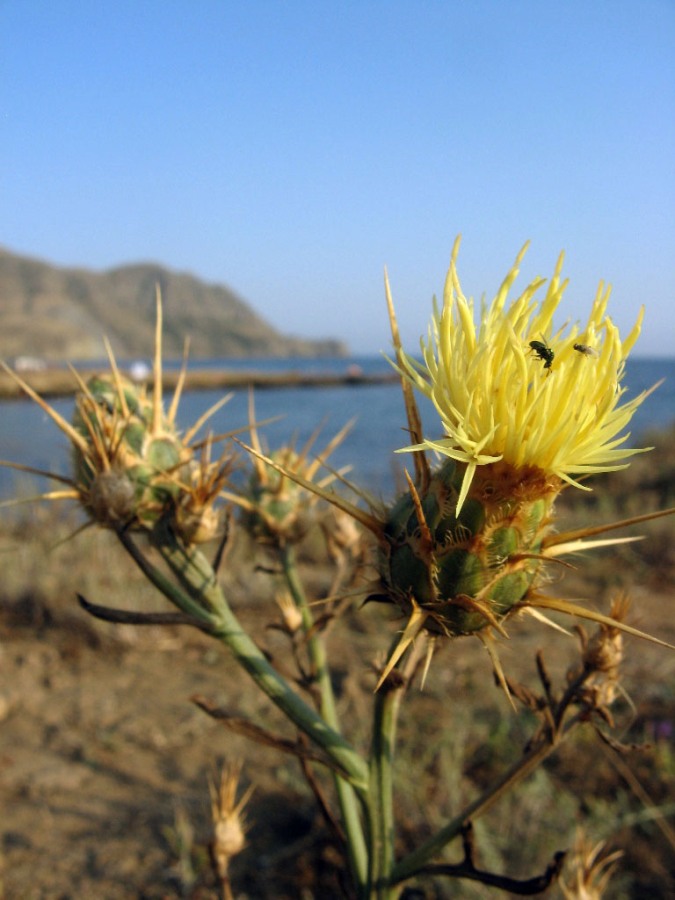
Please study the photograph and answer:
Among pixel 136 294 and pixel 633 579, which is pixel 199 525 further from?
pixel 136 294

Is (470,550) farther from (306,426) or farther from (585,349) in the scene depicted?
(306,426)

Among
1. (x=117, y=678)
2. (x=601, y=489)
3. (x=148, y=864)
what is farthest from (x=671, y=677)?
(x=601, y=489)

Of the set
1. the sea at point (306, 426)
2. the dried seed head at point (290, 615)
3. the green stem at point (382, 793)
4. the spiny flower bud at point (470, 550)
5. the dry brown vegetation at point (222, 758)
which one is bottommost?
the dry brown vegetation at point (222, 758)

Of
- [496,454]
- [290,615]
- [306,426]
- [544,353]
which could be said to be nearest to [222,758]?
[290,615]

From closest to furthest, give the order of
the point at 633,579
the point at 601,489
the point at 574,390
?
the point at 574,390
the point at 633,579
the point at 601,489

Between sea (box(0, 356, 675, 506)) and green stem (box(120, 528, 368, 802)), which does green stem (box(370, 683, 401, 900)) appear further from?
sea (box(0, 356, 675, 506))

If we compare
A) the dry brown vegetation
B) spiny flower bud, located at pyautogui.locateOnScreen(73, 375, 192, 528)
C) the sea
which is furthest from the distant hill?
spiny flower bud, located at pyautogui.locateOnScreen(73, 375, 192, 528)

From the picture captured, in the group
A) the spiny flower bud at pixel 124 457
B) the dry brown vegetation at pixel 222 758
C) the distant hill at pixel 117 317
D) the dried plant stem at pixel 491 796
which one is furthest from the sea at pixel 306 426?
the distant hill at pixel 117 317

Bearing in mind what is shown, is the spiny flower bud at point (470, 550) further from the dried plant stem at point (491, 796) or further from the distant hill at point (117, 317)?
the distant hill at point (117, 317)
